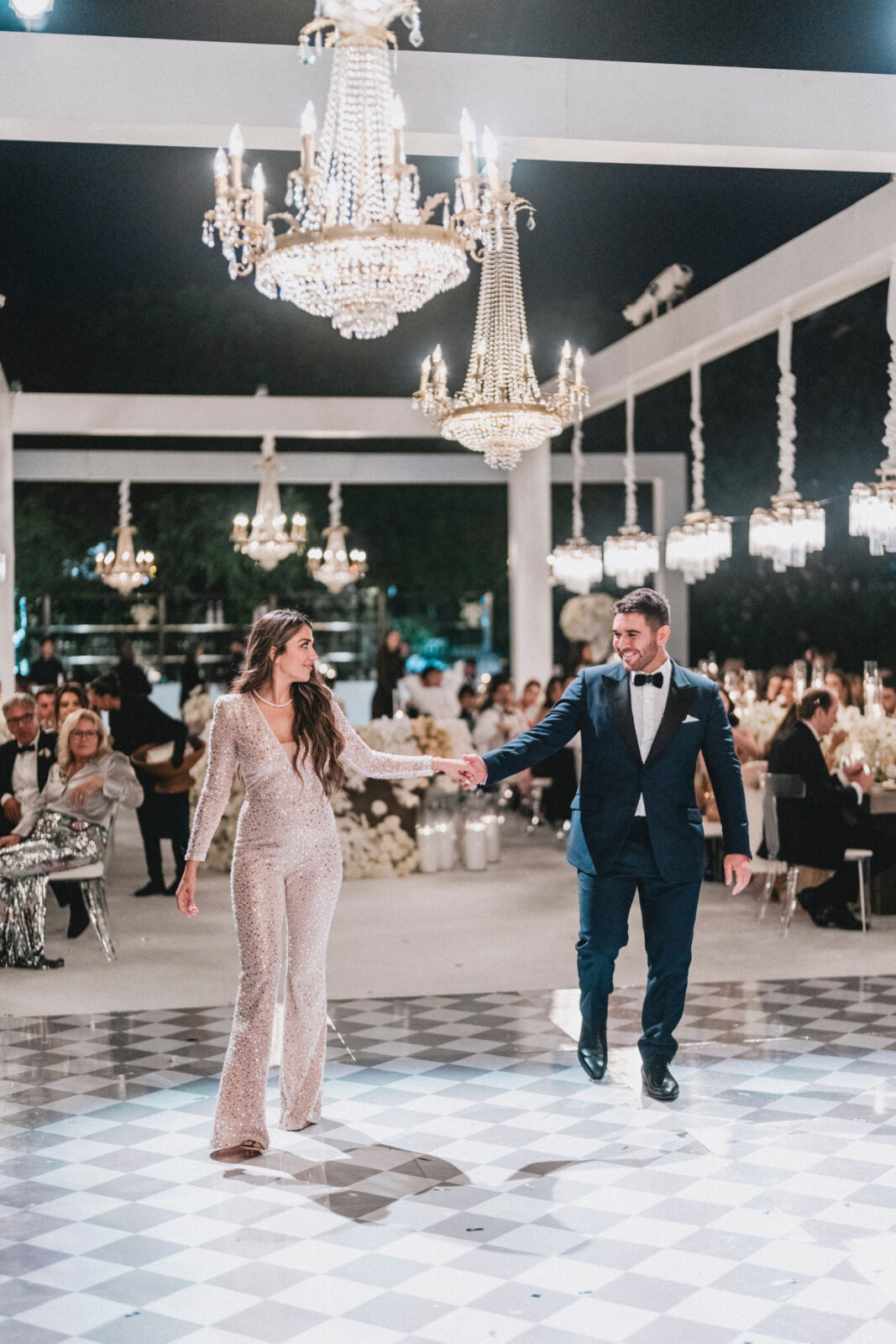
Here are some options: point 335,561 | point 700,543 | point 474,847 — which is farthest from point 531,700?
point 335,561

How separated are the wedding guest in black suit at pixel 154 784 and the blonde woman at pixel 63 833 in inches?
66.7

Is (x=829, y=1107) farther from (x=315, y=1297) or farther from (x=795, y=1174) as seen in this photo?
(x=315, y=1297)

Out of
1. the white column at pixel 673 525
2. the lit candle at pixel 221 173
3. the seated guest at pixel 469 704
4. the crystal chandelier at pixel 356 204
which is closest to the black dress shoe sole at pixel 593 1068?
the crystal chandelier at pixel 356 204

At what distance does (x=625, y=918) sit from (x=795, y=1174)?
3.62 feet

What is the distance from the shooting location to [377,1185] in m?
4.18

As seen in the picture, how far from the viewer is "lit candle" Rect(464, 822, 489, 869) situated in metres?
10.5

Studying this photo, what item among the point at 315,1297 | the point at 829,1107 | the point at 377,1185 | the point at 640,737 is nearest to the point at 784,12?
the point at 640,737

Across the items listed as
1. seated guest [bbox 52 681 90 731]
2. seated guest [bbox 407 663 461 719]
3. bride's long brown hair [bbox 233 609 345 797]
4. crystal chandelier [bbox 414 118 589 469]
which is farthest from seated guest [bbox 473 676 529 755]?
bride's long brown hair [bbox 233 609 345 797]

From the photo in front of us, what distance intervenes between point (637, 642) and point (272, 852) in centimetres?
140

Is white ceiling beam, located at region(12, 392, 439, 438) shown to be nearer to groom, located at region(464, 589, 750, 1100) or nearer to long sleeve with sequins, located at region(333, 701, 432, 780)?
groom, located at region(464, 589, 750, 1100)

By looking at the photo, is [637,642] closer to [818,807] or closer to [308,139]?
[308,139]

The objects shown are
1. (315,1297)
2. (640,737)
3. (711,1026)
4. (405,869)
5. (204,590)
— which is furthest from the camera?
(204,590)

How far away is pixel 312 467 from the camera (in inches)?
706

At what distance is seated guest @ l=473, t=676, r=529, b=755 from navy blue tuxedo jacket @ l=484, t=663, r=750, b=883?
297 inches
